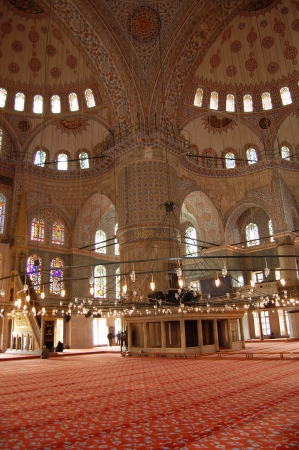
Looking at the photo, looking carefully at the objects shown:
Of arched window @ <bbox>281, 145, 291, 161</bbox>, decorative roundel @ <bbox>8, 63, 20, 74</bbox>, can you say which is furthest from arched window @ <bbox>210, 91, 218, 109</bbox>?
decorative roundel @ <bbox>8, 63, 20, 74</bbox>

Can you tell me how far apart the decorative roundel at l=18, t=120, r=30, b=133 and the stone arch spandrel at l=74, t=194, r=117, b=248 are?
4.76m

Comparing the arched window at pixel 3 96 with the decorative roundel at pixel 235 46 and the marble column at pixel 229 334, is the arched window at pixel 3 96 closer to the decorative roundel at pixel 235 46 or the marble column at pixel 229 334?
the decorative roundel at pixel 235 46

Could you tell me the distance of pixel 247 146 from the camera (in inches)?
842

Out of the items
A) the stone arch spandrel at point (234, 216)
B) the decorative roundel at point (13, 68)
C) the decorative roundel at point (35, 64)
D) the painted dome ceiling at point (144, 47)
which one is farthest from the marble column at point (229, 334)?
the decorative roundel at point (13, 68)

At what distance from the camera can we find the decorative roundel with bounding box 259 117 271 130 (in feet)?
67.8

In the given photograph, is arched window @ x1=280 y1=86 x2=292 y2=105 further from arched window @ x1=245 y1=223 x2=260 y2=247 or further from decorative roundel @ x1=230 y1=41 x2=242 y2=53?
arched window @ x1=245 y1=223 x2=260 y2=247

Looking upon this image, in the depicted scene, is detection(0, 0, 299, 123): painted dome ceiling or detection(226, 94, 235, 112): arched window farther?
detection(226, 94, 235, 112): arched window

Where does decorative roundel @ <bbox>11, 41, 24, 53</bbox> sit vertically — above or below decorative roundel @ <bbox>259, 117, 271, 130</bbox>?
above

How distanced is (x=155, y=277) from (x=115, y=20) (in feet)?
35.9

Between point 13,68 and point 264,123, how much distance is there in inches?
523

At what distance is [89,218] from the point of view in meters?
20.6

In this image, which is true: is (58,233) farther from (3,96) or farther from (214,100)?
(214,100)

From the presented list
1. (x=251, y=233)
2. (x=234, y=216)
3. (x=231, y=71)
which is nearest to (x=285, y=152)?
(x=234, y=216)

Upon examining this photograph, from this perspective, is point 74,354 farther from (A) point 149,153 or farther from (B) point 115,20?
(B) point 115,20
